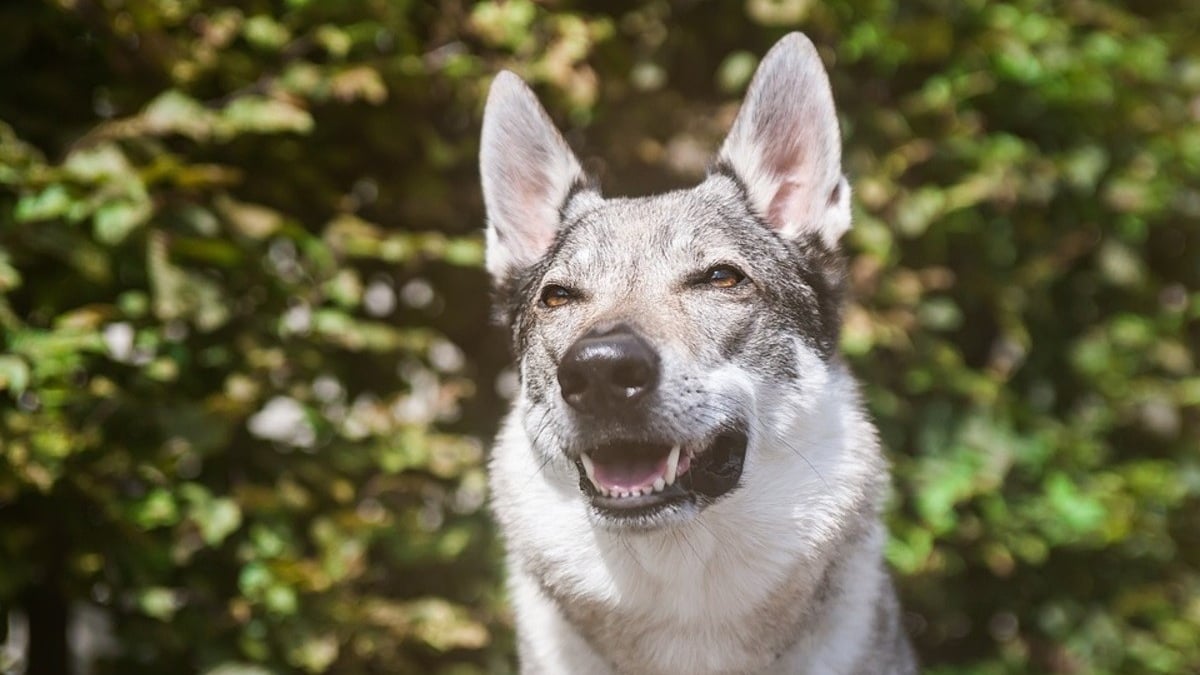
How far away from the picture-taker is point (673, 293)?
8.95 ft

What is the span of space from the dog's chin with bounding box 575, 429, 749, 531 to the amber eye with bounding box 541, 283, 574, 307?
458 millimetres

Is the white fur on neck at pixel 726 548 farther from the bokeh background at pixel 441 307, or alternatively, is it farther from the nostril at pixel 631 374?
the bokeh background at pixel 441 307

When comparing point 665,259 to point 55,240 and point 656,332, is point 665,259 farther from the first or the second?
point 55,240

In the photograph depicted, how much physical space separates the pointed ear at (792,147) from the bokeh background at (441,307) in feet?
3.42

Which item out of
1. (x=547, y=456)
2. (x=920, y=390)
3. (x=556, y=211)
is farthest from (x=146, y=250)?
(x=920, y=390)

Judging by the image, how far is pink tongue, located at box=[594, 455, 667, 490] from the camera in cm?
256

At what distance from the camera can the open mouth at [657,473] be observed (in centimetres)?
253

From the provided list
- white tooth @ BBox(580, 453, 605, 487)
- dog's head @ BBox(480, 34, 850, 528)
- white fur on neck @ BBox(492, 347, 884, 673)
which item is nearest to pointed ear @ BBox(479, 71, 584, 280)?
dog's head @ BBox(480, 34, 850, 528)

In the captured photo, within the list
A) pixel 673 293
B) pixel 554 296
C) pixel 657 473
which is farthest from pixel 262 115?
pixel 657 473

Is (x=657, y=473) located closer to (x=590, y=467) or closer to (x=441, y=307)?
(x=590, y=467)

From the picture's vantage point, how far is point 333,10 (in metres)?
3.61

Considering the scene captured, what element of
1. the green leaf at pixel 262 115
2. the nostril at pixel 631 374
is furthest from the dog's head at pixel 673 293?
the green leaf at pixel 262 115

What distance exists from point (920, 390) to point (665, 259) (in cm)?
212

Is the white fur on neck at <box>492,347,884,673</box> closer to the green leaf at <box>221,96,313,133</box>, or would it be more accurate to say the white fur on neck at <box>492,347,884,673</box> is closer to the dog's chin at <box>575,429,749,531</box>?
the dog's chin at <box>575,429,749,531</box>
